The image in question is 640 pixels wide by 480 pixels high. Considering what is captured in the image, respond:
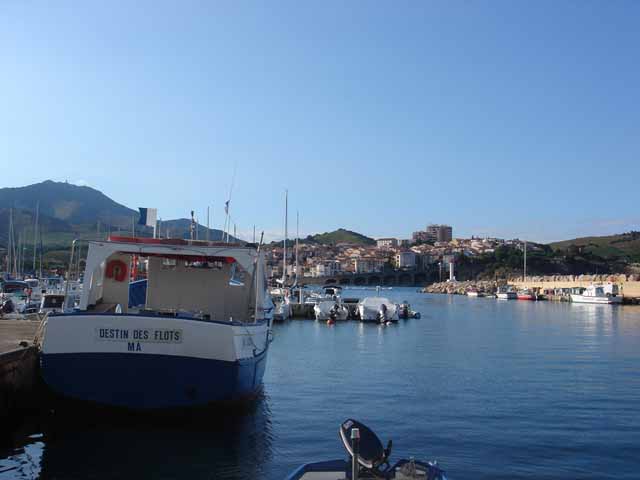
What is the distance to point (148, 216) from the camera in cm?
1783

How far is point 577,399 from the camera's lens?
17891 millimetres

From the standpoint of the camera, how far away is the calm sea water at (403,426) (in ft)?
37.4

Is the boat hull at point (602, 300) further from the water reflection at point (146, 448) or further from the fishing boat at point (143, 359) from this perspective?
the fishing boat at point (143, 359)

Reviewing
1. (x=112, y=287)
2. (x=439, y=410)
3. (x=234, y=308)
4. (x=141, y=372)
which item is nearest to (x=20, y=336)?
(x=112, y=287)

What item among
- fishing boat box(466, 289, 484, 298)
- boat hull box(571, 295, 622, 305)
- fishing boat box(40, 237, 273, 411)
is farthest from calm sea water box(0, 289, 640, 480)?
fishing boat box(466, 289, 484, 298)

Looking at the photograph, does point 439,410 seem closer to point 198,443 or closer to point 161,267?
point 198,443

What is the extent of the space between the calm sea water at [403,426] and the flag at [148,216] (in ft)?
18.7

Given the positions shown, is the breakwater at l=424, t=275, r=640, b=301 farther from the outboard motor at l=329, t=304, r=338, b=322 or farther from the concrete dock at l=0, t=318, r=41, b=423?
the concrete dock at l=0, t=318, r=41, b=423

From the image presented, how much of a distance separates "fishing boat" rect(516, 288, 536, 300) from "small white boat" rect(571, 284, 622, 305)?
11981mm

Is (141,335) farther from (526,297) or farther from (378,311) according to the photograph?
(526,297)

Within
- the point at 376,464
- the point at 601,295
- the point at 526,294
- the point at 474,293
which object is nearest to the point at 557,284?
the point at 526,294

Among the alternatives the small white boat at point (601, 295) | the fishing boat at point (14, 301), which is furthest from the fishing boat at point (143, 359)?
the small white boat at point (601, 295)

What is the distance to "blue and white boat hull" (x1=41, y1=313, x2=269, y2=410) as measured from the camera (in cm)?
1255

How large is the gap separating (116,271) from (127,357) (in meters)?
4.32
